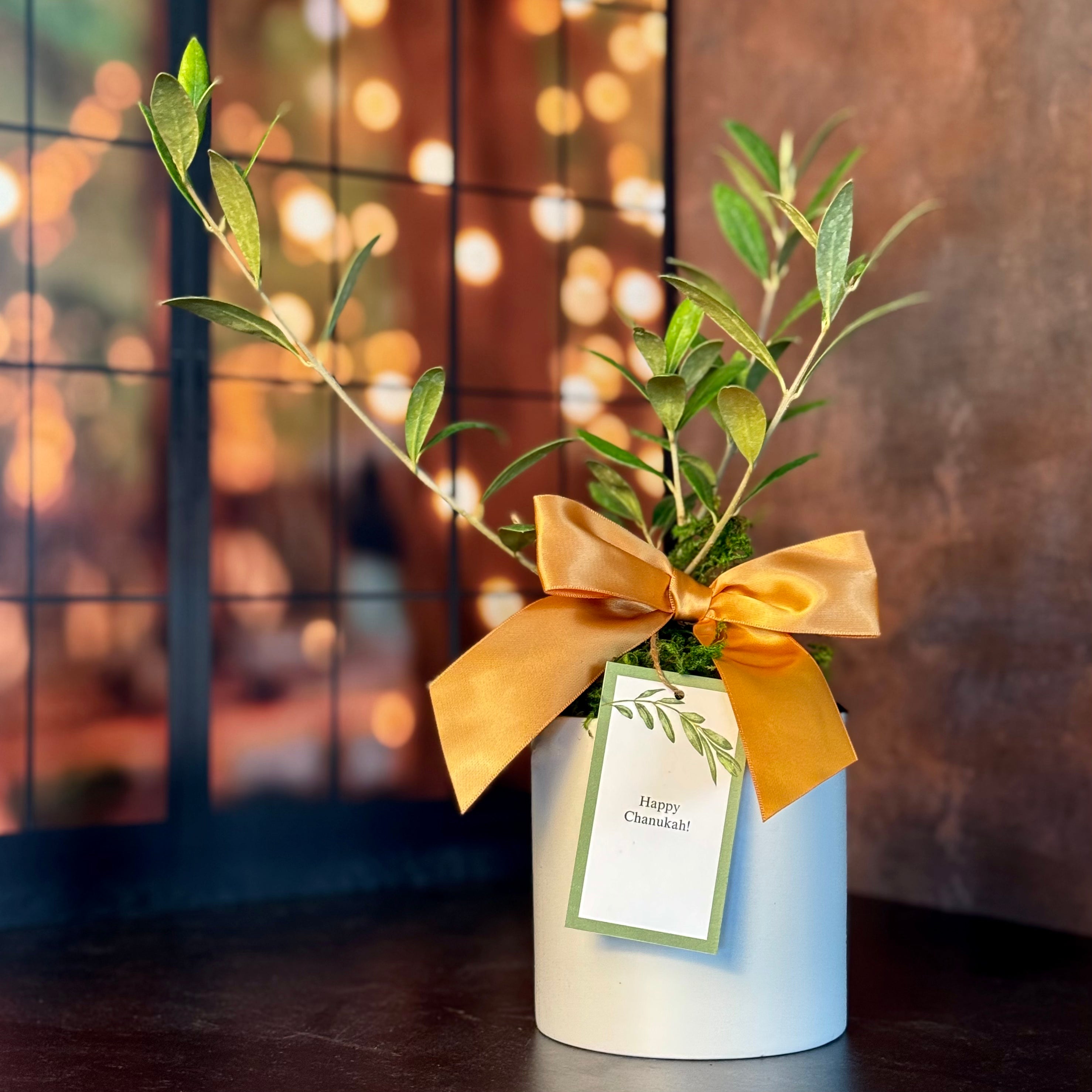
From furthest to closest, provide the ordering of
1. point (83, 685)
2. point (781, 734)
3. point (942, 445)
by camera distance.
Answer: point (83, 685), point (942, 445), point (781, 734)

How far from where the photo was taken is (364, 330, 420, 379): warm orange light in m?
2.13

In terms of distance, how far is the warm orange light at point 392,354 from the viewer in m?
2.13

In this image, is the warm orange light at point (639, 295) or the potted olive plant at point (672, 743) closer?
the potted olive plant at point (672, 743)

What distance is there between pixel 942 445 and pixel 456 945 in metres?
0.91

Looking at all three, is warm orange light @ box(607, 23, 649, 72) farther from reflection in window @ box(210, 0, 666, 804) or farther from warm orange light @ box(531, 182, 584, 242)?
warm orange light @ box(531, 182, 584, 242)

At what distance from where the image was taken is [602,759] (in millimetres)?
1030

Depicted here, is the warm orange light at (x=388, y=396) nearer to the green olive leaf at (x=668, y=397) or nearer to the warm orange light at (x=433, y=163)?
the warm orange light at (x=433, y=163)

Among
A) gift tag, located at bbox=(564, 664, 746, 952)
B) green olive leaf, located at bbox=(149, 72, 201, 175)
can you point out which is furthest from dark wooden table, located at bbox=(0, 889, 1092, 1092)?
green olive leaf, located at bbox=(149, 72, 201, 175)

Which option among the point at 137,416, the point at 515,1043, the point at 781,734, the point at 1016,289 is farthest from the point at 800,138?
the point at 515,1043

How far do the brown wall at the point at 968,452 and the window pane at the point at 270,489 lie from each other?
72 cm

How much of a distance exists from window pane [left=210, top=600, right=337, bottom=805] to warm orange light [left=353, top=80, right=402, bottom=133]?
794 millimetres

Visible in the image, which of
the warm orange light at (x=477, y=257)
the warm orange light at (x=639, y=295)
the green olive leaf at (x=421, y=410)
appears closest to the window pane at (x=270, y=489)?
the warm orange light at (x=477, y=257)

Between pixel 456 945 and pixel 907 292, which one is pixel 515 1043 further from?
pixel 907 292

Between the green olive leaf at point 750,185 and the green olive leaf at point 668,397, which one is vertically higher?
the green olive leaf at point 750,185
